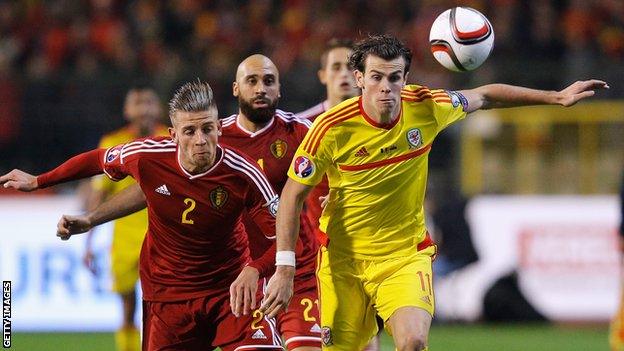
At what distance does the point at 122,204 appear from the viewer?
7.35 metres

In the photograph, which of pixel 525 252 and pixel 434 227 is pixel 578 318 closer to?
pixel 525 252

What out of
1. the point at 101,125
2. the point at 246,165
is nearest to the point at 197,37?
the point at 101,125

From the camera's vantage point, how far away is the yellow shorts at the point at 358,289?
7262 millimetres

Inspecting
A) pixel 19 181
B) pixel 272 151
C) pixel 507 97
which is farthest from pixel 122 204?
pixel 507 97

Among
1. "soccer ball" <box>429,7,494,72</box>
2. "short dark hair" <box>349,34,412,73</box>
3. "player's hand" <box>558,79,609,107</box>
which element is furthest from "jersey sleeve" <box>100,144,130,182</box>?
"player's hand" <box>558,79,609,107</box>

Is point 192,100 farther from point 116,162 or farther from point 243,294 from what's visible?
point 243,294

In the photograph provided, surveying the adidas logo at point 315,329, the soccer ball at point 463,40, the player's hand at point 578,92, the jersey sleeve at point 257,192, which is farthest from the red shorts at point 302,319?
the player's hand at point 578,92

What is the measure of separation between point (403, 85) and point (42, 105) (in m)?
9.54

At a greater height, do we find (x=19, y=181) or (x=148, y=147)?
(x=148, y=147)

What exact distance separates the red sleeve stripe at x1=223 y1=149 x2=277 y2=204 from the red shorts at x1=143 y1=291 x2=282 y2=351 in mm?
648

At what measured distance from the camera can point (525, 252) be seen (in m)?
15.2

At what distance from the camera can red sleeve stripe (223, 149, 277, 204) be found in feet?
22.9

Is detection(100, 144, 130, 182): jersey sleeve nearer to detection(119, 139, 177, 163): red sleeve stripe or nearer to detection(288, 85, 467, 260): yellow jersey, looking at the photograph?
detection(119, 139, 177, 163): red sleeve stripe

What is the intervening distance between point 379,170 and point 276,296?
1.08 metres
